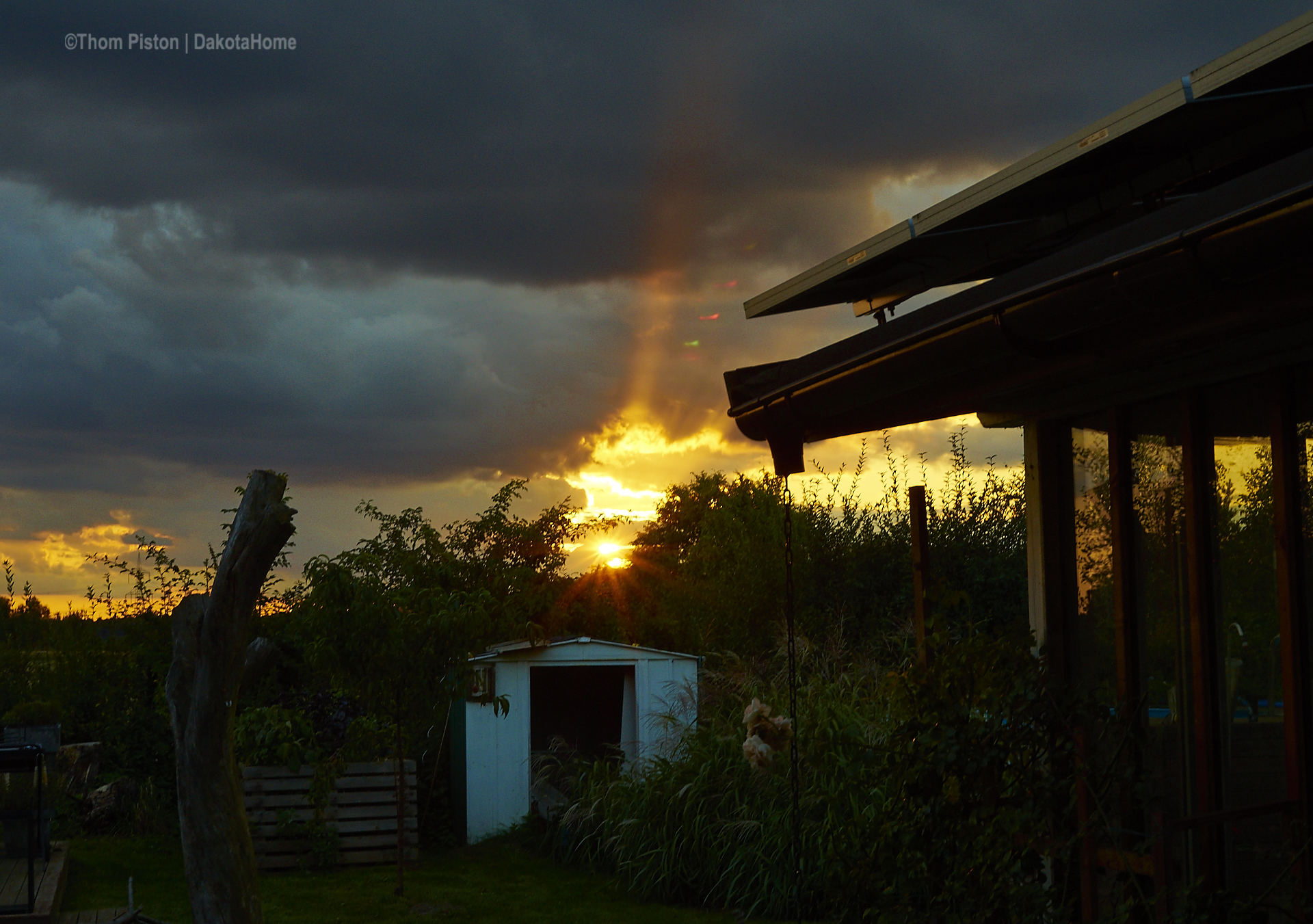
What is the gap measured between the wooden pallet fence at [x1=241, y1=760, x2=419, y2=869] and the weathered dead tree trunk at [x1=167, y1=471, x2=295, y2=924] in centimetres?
479

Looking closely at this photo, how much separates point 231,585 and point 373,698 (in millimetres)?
3671

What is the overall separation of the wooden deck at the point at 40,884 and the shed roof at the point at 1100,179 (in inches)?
263

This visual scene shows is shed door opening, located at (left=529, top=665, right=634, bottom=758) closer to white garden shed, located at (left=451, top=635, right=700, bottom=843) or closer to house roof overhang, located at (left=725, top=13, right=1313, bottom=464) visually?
white garden shed, located at (left=451, top=635, right=700, bottom=843)

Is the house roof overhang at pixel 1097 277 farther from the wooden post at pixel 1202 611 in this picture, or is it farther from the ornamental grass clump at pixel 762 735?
the ornamental grass clump at pixel 762 735

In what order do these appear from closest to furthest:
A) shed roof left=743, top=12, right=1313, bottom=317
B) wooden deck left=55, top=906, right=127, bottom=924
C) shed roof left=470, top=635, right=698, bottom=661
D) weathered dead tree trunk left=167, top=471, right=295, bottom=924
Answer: shed roof left=743, top=12, right=1313, bottom=317 → weathered dead tree trunk left=167, top=471, right=295, bottom=924 → wooden deck left=55, top=906, right=127, bottom=924 → shed roof left=470, top=635, right=698, bottom=661

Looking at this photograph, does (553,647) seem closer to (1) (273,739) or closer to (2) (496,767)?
(2) (496,767)

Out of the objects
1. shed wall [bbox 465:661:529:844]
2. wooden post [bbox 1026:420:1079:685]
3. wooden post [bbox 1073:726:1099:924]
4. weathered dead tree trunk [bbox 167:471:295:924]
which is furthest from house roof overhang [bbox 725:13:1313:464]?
shed wall [bbox 465:661:529:844]

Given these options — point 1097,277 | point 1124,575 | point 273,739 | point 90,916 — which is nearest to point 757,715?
point 1124,575

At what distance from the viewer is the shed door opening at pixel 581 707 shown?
1709cm

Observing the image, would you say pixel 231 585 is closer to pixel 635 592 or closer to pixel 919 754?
pixel 919 754

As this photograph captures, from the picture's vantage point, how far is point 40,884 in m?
8.80

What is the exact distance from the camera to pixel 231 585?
268 inches

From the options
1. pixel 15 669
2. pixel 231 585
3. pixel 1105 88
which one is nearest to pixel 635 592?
pixel 15 669

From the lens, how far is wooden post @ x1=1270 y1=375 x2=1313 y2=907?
3.65 meters
